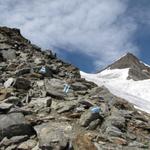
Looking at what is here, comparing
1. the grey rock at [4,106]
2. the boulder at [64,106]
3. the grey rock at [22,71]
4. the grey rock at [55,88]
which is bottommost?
the grey rock at [4,106]

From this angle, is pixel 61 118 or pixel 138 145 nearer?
pixel 138 145

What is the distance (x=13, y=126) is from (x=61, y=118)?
2.00m

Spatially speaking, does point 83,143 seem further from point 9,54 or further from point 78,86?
point 9,54

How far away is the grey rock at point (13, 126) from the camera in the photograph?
1398 centimetres

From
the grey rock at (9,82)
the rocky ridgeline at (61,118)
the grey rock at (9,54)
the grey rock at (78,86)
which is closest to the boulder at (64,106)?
the rocky ridgeline at (61,118)

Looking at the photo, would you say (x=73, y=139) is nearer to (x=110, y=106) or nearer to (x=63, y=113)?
(x=63, y=113)

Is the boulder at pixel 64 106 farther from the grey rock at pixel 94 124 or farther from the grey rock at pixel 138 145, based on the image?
the grey rock at pixel 138 145

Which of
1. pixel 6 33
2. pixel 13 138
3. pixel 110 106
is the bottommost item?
pixel 13 138

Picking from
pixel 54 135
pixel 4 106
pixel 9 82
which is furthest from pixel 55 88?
pixel 54 135

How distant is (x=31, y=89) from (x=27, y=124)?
178 inches

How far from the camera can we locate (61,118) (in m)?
15.4

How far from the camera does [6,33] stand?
1362 inches

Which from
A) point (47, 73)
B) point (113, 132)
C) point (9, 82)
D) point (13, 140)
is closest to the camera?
point (13, 140)

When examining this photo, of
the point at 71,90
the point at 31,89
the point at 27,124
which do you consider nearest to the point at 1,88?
the point at 31,89
